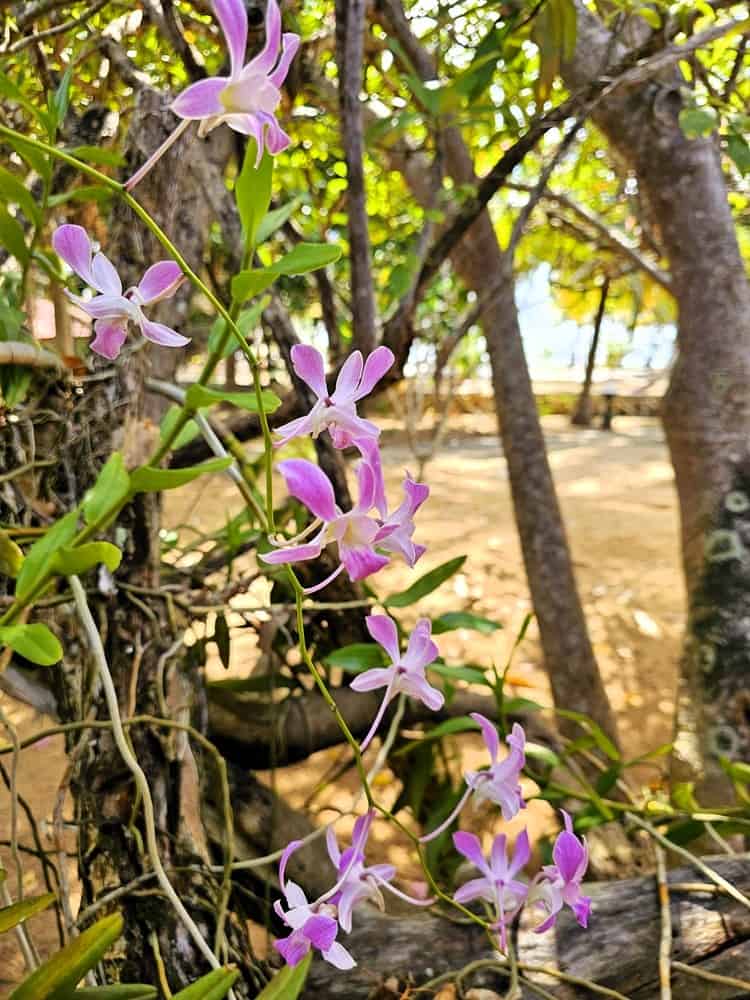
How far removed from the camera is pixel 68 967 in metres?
0.34

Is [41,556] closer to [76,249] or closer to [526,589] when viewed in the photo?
[76,249]

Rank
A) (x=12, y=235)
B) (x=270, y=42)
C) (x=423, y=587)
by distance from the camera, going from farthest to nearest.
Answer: (x=423, y=587)
(x=12, y=235)
(x=270, y=42)

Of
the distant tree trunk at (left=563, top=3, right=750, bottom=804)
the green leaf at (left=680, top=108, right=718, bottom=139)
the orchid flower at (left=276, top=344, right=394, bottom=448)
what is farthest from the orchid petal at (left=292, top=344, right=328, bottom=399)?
the distant tree trunk at (left=563, top=3, right=750, bottom=804)

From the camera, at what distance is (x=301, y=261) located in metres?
0.38

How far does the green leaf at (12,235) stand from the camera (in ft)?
1.83

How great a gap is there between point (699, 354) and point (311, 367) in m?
1.09

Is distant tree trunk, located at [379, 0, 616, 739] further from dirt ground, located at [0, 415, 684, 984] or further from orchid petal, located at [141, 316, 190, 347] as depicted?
orchid petal, located at [141, 316, 190, 347]

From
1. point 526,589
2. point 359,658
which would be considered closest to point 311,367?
point 359,658

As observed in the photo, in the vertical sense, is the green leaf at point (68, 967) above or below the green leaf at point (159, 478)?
below

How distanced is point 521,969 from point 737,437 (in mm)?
872

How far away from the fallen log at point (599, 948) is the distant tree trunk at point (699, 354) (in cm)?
52

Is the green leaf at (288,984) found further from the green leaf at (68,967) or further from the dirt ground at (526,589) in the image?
the dirt ground at (526,589)

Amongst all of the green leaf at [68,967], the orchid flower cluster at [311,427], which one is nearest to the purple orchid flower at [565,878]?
the orchid flower cluster at [311,427]

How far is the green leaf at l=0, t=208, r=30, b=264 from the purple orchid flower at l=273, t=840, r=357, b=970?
1.44ft
